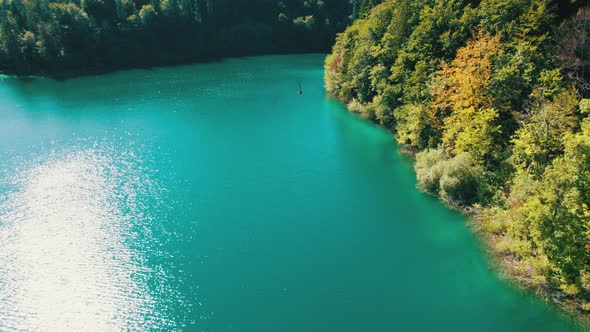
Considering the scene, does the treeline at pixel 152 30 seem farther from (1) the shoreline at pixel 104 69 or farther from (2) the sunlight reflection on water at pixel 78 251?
(2) the sunlight reflection on water at pixel 78 251

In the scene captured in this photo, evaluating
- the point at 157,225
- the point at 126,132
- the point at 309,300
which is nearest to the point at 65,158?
the point at 126,132

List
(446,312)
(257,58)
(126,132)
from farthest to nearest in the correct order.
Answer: (257,58)
(126,132)
(446,312)

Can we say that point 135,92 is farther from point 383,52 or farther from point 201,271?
point 201,271

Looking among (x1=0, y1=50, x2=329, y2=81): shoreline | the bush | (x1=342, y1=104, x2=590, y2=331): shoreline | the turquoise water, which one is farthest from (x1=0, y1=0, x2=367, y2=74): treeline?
(x1=342, y1=104, x2=590, y2=331): shoreline

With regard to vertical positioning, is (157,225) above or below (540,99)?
below

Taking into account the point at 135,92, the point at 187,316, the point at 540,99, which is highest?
the point at 540,99

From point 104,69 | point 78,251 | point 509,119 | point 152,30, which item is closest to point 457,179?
point 509,119

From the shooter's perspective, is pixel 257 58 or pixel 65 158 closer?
pixel 65 158
